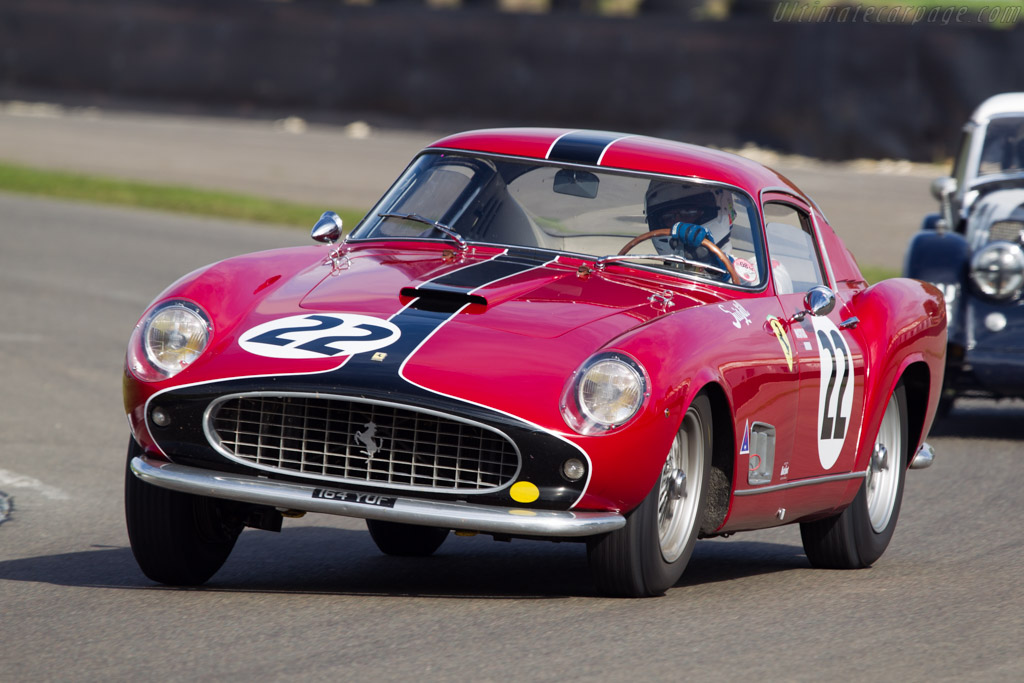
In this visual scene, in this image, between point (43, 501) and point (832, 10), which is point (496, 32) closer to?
point (832, 10)

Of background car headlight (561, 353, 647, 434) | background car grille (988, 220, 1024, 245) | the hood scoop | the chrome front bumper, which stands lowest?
background car grille (988, 220, 1024, 245)

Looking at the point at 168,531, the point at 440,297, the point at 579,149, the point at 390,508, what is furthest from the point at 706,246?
the point at 168,531

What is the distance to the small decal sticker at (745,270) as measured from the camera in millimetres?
5996

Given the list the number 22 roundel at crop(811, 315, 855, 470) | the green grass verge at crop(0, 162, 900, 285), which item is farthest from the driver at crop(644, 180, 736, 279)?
the green grass verge at crop(0, 162, 900, 285)

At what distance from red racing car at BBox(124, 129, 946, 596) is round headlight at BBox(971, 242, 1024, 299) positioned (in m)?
3.08

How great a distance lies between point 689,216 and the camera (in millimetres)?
6117

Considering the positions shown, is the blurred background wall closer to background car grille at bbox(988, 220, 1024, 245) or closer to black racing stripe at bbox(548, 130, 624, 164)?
background car grille at bbox(988, 220, 1024, 245)

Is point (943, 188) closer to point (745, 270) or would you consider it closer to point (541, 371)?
point (745, 270)

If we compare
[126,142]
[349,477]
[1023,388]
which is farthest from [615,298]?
[126,142]

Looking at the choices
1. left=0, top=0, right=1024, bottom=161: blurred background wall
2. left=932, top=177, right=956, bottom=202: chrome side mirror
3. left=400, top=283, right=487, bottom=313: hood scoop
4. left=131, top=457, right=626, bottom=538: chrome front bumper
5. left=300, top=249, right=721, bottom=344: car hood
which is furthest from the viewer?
left=0, top=0, right=1024, bottom=161: blurred background wall

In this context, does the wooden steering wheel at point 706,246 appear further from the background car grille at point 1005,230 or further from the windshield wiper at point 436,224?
the background car grille at point 1005,230

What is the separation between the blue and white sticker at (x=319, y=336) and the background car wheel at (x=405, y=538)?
110cm

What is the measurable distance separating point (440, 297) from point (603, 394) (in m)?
0.70

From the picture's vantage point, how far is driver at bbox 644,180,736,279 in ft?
19.8
